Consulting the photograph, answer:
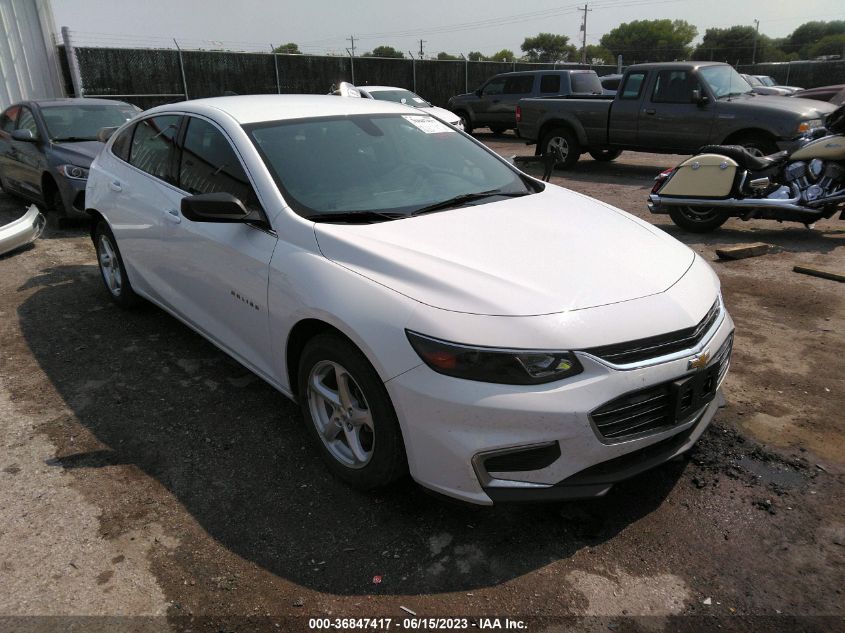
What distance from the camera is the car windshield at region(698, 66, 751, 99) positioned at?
1104 centimetres

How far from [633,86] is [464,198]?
397 inches

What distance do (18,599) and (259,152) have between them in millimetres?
2266

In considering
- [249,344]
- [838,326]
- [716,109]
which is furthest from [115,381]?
[716,109]

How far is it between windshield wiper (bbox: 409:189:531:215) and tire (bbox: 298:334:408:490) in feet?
2.92

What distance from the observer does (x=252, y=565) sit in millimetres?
2574

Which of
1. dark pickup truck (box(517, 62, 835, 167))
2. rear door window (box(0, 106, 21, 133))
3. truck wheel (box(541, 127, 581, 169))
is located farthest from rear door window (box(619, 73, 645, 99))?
rear door window (box(0, 106, 21, 133))

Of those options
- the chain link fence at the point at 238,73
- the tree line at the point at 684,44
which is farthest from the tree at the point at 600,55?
the chain link fence at the point at 238,73

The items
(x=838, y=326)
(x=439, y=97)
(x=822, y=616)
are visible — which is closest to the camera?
(x=822, y=616)

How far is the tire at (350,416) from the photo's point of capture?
261cm

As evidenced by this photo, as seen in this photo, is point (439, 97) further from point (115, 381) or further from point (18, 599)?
point (18, 599)

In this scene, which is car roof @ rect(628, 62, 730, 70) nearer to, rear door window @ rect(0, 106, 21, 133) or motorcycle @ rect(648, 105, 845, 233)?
motorcycle @ rect(648, 105, 845, 233)

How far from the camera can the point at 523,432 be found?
2.34 meters

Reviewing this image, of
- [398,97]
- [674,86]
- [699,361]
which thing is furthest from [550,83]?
[699,361]

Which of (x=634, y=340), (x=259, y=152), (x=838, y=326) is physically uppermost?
(x=259, y=152)
